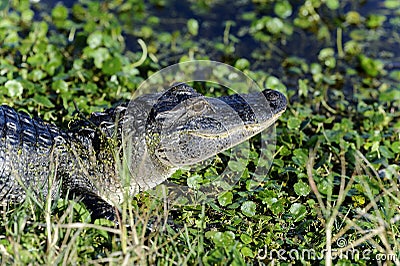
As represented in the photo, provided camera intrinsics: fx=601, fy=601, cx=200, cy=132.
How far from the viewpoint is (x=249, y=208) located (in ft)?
13.9

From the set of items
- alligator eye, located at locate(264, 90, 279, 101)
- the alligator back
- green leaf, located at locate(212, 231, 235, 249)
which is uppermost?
alligator eye, located at locate(264, 90, 279, 101)

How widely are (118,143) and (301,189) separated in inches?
53.9

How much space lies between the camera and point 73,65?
19.4ft

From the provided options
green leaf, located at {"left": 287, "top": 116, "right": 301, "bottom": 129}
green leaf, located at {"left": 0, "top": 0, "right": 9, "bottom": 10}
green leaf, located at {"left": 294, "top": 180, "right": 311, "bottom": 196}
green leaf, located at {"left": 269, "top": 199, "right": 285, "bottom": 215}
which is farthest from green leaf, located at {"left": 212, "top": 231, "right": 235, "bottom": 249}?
green leaf, located at {"left": 0, "top": 0, "right": 9, "bottom": 10}

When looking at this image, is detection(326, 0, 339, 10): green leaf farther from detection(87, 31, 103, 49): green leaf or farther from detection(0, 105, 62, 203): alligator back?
detection(0, 105, 62, 203): alligator back

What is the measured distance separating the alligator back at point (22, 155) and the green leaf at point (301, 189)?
68.8 inches

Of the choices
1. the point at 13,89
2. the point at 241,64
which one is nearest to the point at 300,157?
the point at 241,64

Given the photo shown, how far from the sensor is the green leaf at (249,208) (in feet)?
13.8

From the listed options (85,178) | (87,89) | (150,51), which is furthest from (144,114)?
(150,51)

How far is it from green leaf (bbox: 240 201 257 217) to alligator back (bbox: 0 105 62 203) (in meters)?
1.37

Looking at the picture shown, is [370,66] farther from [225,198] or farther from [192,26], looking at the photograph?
[225,198]

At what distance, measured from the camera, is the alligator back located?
13.4 feet

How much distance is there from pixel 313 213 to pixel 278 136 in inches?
39.3

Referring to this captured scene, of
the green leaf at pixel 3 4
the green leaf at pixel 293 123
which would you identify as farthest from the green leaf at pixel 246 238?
the green leaf at pixel 3 4
